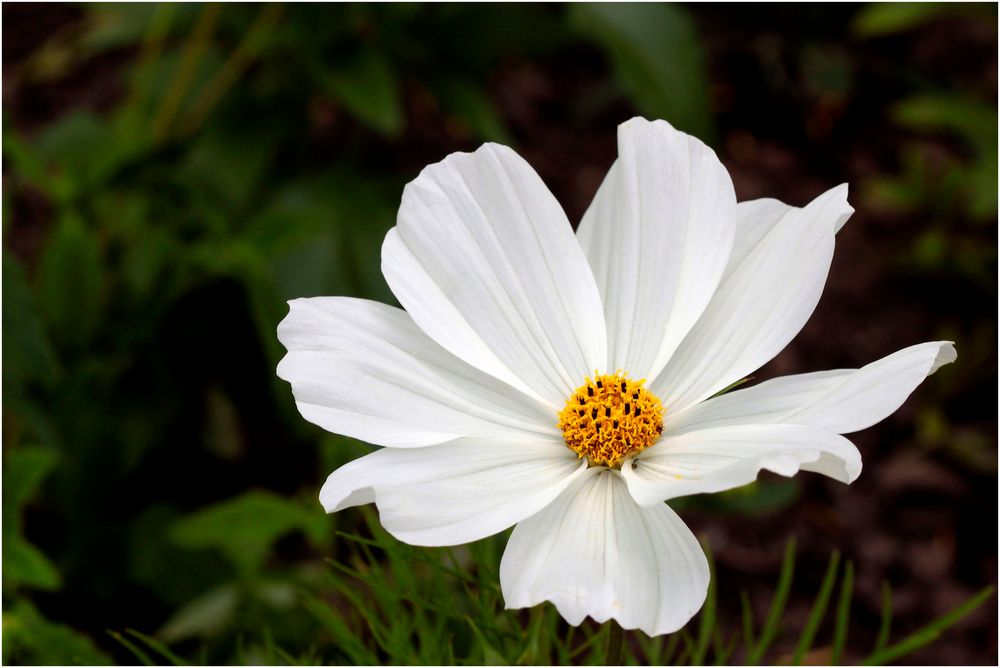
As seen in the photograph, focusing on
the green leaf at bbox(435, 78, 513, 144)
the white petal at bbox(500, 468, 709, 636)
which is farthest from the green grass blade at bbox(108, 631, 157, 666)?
the green leaf at bbox(435, 78, 513, 144)

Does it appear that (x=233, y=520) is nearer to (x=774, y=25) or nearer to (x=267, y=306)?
(x=267, y=306)

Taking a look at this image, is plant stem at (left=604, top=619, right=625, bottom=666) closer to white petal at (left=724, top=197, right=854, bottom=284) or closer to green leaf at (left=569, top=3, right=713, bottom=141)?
white petal at (left=724, top=197, right=854, bottom=284)

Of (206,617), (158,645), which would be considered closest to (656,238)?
(158,645)

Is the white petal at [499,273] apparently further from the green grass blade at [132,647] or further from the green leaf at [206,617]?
the green leaf at [206,617]

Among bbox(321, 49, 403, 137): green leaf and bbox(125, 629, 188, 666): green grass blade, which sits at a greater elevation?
bbox(321, 49, 403, 137): green leaf

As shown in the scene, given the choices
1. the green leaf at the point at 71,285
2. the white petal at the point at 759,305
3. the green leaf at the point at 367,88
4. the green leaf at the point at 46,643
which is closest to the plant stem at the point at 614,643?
the white petal at the point at 759,305

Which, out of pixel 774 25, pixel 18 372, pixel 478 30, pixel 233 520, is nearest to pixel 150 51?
pixel 478 30

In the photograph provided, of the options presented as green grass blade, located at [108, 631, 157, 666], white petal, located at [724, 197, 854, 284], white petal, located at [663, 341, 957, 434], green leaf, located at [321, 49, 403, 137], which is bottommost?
green grass blade, located at [108, 631, 157, 666]

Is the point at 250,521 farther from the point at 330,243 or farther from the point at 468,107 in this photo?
the point at 468,107
